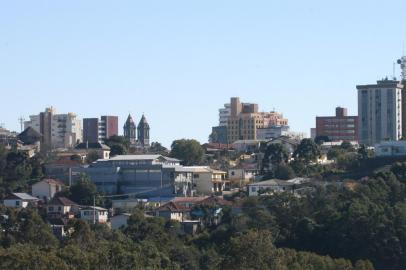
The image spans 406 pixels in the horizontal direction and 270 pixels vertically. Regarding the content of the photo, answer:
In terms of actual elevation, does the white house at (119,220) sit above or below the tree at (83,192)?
below

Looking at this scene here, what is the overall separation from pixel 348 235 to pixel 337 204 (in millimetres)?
5485

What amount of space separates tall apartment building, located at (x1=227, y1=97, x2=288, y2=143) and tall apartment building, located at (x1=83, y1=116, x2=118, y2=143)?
1152cm

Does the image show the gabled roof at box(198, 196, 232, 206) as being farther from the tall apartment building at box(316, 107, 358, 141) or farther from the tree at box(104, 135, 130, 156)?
the tall apartment building at box(316, 107, 358, 141)

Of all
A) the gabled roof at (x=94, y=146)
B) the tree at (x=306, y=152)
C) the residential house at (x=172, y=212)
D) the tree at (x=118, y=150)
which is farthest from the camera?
the gabled roof at (x=94, y=146)

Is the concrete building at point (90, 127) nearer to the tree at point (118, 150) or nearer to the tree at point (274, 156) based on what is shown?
the tree at point (118, 150)

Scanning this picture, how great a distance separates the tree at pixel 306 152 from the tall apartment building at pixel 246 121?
4194 cm

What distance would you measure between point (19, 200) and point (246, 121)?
196 feet

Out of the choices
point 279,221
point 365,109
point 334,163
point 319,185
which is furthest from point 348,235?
point 365,109

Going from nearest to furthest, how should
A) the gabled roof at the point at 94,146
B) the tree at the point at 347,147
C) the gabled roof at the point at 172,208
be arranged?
the gabled roof at the point at 172,208 → the tree at the point at 347,147 → the gabled roof at the point at 94,146

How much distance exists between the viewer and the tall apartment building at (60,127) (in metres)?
141

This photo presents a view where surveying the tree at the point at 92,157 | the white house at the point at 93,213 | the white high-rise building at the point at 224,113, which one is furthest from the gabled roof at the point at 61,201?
the white high-rise building at the point at 224,113

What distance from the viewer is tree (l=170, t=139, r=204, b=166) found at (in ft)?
338

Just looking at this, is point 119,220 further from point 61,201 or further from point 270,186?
point 270,186

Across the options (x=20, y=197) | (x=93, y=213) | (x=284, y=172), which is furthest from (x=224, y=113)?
(x=93, y=213)
